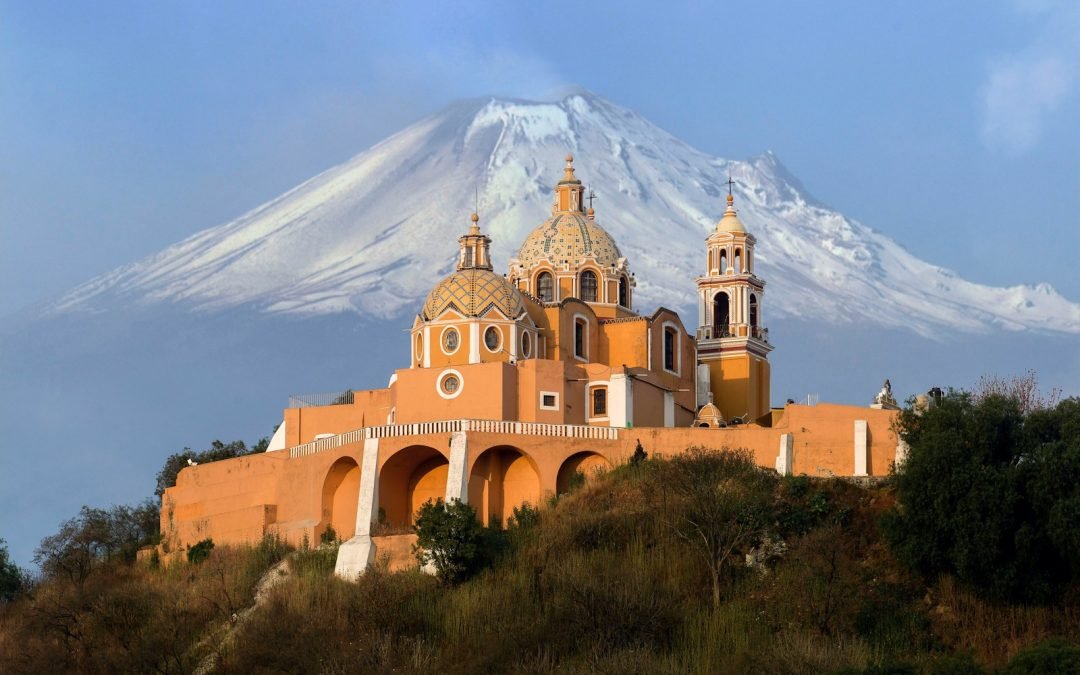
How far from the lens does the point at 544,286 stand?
61.0 metres

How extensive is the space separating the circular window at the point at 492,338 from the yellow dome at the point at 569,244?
609 cm

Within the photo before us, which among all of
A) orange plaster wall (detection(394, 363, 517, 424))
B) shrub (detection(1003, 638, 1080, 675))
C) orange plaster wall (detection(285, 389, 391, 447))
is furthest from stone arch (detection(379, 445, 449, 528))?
shrub (detection(1003, 638, 1080, 675))

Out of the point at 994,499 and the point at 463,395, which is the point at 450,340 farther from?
the point at 994,499

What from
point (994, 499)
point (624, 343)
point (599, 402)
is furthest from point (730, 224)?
point (994, 499)

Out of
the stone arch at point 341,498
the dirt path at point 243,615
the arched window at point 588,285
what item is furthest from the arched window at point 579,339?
the dirt path at point 243,615

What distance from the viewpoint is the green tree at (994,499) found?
151 feet

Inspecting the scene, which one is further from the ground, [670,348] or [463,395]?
[670,348]

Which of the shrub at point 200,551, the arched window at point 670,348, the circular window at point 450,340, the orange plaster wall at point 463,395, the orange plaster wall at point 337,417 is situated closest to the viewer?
the orange plaster wall at point 463,395

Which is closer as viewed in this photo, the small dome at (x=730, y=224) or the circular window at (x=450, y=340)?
the circular window at (x=450, y=340)

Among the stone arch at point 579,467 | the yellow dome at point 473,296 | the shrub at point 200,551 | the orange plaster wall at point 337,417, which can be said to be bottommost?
the shrub at point 200,551

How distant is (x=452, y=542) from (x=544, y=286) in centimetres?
1281

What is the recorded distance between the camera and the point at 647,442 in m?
53.0

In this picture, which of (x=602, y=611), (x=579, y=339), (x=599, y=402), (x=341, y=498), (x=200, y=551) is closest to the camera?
(x=602, y=611)

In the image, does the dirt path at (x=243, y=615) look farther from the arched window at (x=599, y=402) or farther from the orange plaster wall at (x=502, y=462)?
the arched window at (x=599, y=402)
